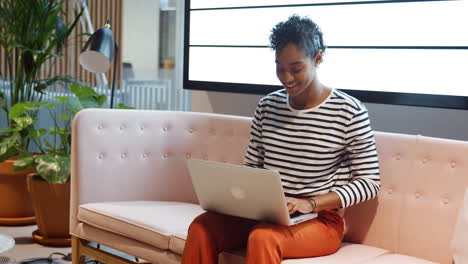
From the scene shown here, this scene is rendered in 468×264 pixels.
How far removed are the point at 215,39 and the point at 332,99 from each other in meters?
1.54

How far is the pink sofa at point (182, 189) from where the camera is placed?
239 cm

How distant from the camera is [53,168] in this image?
3.84 metres

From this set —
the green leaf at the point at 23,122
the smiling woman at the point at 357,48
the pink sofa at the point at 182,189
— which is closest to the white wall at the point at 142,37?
the green leaf at the point at 23,122

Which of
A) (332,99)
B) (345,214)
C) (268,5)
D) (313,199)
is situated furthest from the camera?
(268,5)

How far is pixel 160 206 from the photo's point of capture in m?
3.08

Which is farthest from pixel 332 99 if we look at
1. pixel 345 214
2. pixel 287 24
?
pixel 345 214

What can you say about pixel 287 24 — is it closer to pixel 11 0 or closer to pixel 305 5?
pixel 305 5

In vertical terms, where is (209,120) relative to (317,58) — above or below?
below

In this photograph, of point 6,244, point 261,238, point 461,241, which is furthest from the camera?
point 6,244

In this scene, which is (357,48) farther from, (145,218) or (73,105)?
(73,105)

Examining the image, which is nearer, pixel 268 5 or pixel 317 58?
pixel 317 58

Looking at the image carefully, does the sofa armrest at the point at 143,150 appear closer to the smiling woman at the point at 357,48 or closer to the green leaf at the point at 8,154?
the smiling woman at the point at 357,48

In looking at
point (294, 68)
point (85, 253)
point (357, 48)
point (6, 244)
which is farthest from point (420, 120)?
point (6, 244)

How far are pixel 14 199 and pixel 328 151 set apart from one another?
2.74 metres
